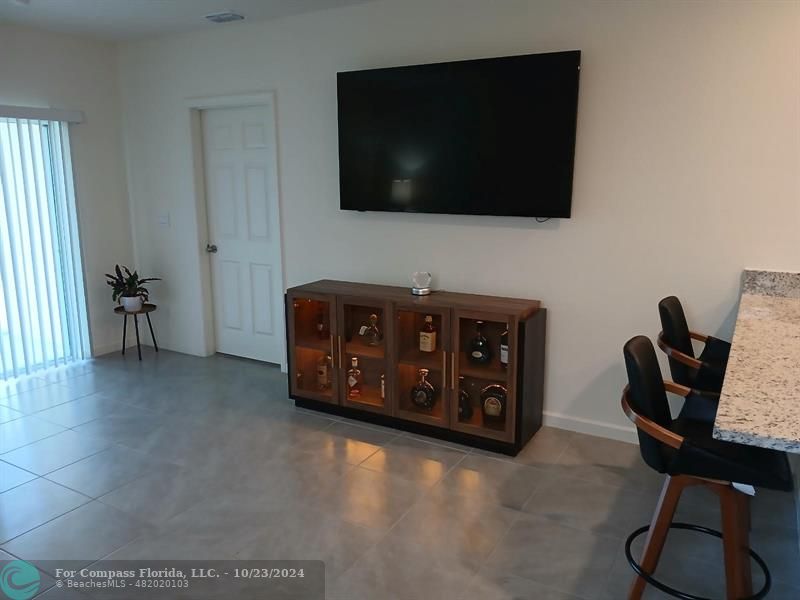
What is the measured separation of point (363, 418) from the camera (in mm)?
3748

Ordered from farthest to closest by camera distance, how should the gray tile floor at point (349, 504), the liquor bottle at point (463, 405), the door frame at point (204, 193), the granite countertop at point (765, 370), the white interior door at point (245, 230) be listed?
the white interior door at point (245, 230) → the door frame at point (204, 193) → the liquor bottle at point (463, 405) → the gray tile floor at point (349, 504) → the granite countertop at point (765, 370)

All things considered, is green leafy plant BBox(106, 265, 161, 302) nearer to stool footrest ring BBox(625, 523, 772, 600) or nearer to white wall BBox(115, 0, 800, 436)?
white wall BBox(115, 0, 800, 436)

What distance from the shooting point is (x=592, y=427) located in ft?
11.6

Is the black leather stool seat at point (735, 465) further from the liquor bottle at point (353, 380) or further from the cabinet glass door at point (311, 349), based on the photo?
the cabinet glass door at point (311, 349)

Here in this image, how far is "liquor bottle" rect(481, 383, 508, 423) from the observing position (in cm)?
337

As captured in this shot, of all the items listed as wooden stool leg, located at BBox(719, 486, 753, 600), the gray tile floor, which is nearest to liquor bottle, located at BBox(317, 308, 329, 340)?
the gray tile floor

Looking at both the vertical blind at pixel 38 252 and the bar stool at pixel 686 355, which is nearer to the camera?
the bar stool at pixel 686 355

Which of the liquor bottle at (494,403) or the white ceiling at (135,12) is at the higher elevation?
the white ceiling at (135,12)

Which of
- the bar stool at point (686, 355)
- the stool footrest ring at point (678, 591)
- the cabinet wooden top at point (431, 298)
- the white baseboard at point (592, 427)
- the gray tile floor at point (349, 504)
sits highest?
the cabinet wooden top at point (431, 298)

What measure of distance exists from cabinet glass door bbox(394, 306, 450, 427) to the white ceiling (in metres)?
2.01

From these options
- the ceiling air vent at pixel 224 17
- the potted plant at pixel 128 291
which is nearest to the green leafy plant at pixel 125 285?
the potted plant at pixel 128 291

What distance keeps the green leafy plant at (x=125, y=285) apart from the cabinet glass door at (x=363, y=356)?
222 cm

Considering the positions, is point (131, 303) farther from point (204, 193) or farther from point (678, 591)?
point (678, 591)

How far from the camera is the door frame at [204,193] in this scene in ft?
14.3
